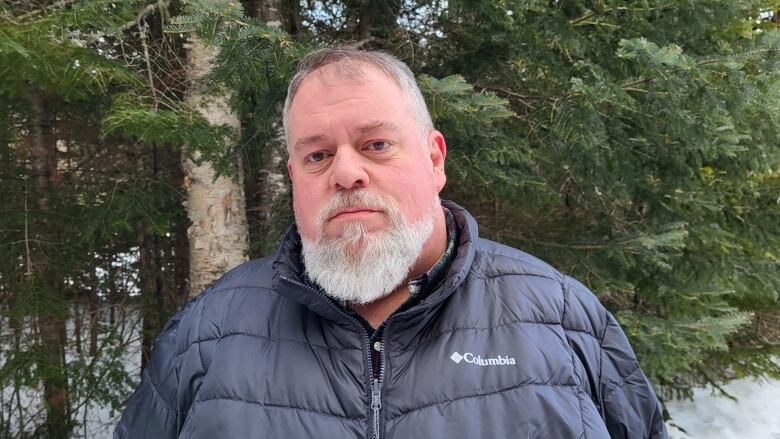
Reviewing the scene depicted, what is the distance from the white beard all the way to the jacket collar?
0.06 meters

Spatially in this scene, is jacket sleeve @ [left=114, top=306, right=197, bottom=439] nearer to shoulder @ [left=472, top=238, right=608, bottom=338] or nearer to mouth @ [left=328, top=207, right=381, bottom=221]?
mouth @ [left=328, top=207, right=381, bottom=221]

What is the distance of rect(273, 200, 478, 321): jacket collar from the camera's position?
4.96ft

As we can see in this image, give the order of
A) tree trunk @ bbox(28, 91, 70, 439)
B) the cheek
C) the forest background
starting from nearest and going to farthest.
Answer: the cheek → the forest background → tree trunk @ bbox(28, 91, 70, 439)

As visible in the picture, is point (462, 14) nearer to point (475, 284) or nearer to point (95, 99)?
point (475, 284)

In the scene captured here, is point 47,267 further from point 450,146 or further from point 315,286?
point 315,286

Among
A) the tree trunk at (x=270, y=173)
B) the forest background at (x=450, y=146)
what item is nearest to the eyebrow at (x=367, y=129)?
the forest background at (x=450, y=146)

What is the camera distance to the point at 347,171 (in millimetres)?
1528

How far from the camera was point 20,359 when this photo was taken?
3.57 meters

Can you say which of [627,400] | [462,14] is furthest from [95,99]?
[627,400]

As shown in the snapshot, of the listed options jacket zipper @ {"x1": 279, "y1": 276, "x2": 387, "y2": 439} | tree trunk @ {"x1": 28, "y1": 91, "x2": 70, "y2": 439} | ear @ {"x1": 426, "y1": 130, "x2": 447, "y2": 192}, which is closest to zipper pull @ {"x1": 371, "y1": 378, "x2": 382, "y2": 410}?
jacket zipper @ {"x1": 279, "y1": 276, "x2": 387, "y2": 439}

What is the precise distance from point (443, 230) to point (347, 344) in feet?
1.78

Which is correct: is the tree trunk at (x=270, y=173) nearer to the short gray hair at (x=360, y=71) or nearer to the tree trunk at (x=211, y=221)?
the tree trunk at (x=211, y=221)

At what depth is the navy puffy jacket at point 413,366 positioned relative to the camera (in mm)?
1391

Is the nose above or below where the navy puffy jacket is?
above
